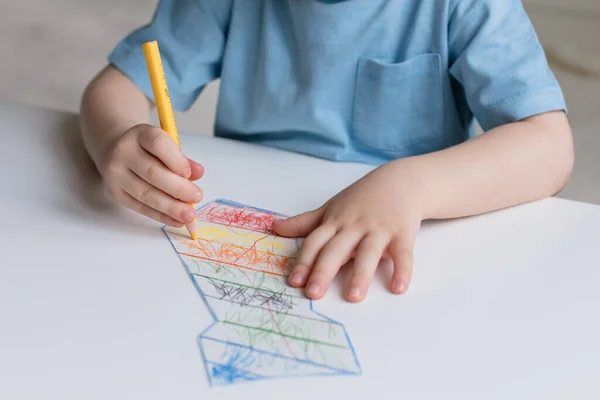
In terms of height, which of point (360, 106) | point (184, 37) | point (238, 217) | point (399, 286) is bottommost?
point (399, 286)

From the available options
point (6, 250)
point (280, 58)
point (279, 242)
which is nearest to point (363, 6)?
point (280, 58)

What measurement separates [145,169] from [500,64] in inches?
13.8

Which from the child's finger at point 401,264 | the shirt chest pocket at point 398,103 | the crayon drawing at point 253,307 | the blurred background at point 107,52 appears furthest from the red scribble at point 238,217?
the blurred background at point 107,52

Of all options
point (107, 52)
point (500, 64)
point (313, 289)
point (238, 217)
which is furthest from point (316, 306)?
point (107, 52)

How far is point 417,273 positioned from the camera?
1.58 ft

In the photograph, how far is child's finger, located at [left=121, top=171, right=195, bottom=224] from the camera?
513 mm

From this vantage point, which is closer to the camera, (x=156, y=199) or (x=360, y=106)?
Answer: (x=156, y=199)

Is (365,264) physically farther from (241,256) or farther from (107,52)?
(107,52)

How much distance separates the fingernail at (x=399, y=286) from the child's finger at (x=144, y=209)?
6.6 inches

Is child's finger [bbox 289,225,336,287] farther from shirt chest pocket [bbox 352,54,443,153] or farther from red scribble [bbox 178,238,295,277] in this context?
shirt chest pocket [bbox 352,54,443,153]

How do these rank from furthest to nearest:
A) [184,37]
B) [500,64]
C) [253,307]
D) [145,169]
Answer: [184,37] → [500,64] → [145,169] → [253,307]

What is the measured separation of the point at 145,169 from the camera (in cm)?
54

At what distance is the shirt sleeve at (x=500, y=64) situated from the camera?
0.65 meters

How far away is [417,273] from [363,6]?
0.34 m
